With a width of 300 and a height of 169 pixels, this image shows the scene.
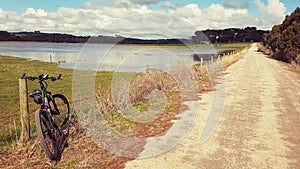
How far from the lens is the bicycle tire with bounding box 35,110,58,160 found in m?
4.69

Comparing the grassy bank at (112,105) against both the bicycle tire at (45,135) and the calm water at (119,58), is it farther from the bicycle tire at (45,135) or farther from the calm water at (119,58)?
the calm water at (119,58)

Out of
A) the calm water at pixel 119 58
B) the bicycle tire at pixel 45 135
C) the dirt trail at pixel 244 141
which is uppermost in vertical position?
the calm water at pixel 119 58

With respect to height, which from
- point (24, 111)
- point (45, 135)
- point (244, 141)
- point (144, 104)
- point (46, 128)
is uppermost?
point (24, 111)

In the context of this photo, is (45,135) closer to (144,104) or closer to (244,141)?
(244,141)

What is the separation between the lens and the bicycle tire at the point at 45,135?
4.69m

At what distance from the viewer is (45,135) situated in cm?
508

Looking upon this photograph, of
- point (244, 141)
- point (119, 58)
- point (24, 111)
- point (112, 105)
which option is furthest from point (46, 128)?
point (119, 58)

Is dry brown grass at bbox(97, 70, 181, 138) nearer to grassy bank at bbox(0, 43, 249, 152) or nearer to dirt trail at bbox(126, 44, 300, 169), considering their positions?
grassy bank at bbox(0, 43, 249, 152)

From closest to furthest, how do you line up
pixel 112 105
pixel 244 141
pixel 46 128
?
pixel 46 128, pixel 244 141, pixel 112 105

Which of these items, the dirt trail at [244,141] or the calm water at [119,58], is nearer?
the dirt trail at [244,141]

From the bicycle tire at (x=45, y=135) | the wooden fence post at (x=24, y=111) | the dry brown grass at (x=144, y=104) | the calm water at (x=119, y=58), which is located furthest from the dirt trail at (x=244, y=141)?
the calm water at (x=119, y=58)

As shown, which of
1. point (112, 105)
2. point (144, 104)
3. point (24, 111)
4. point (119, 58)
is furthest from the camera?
point (119, 58)

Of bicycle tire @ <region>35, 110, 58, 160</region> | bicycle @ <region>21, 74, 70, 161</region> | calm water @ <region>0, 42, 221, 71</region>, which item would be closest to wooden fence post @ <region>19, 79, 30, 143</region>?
bicycle @ <region>21, 74, 70, 161</region>

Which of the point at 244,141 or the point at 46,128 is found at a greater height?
the point at 46,128
